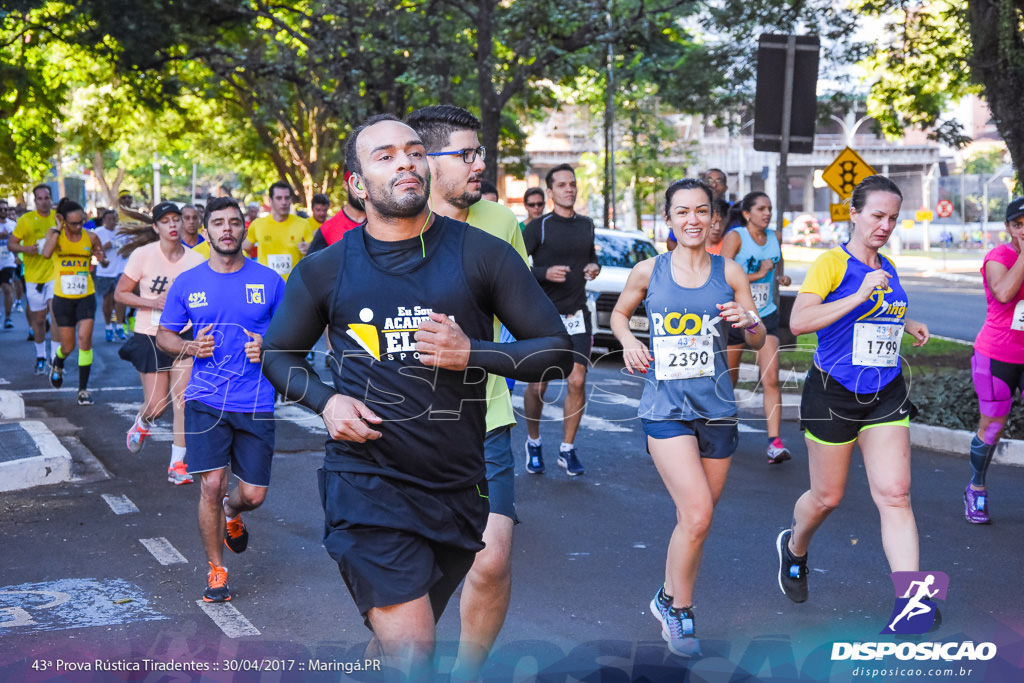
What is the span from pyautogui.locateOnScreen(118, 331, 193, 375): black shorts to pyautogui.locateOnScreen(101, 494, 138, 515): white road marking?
3.76 ft

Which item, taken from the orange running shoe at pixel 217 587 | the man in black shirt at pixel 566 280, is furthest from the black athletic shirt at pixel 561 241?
the orange running shoe at pixel 217 587

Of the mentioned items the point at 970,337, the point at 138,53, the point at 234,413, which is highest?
the point at 138,53

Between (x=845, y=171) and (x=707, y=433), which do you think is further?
(x=845, y=171)

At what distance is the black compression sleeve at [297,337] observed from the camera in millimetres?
3494

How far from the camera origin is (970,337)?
1950 centimetres

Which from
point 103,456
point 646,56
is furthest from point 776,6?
point 103,456

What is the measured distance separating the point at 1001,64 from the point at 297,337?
9.16 metres

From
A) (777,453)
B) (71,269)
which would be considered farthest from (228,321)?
(71,269)

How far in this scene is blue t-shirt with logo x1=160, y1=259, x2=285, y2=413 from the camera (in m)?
6.03

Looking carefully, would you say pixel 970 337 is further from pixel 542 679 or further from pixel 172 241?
pixel 542 679

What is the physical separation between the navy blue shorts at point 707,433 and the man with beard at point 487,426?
31.6 inches

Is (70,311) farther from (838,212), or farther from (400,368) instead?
(400,368)

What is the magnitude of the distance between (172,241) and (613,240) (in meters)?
9.79

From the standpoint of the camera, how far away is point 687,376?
5230 mm
